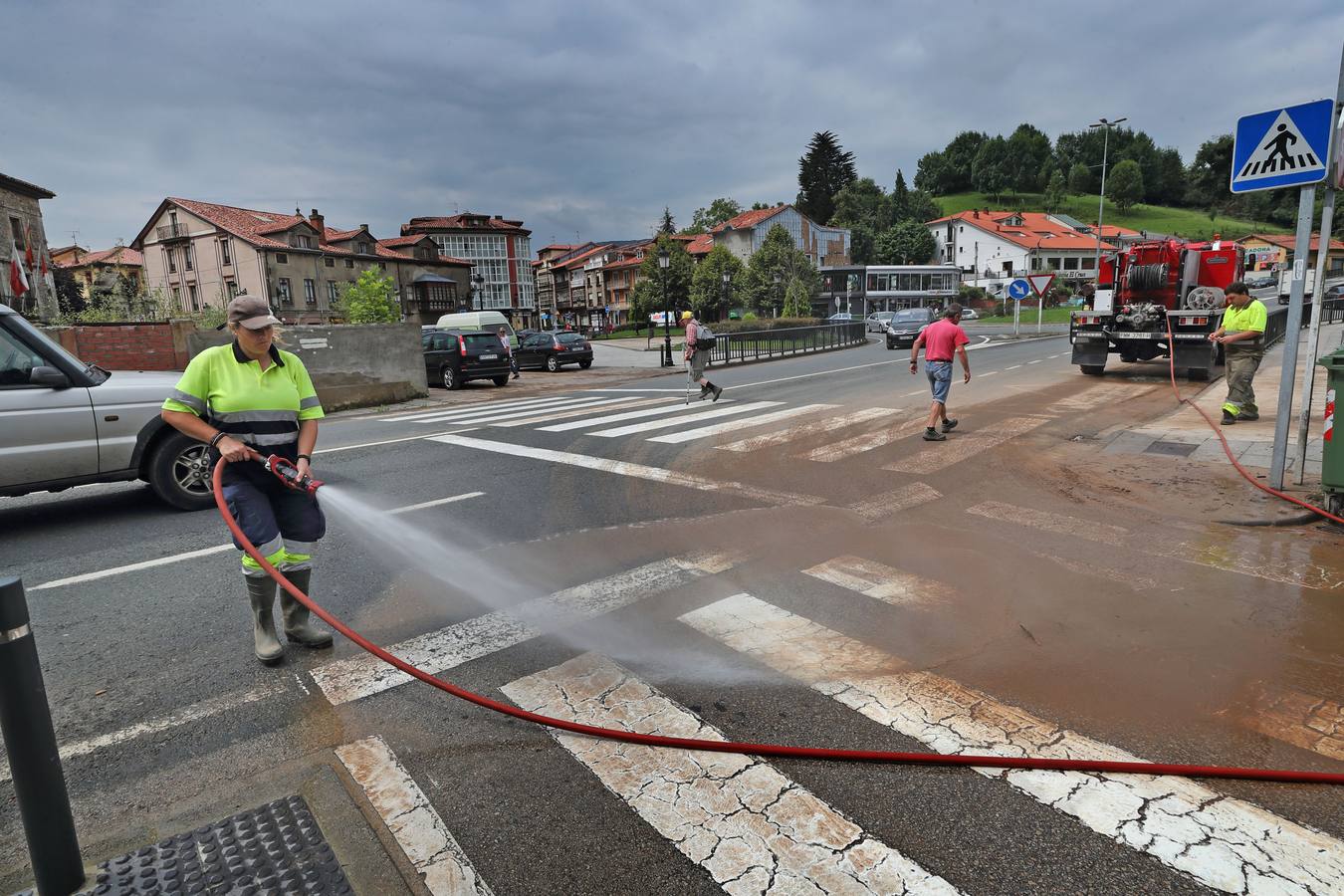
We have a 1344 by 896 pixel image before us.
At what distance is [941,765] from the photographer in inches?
114

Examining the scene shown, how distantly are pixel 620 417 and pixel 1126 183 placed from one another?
14020 cm

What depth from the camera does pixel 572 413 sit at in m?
13.6

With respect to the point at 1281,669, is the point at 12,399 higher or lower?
higher

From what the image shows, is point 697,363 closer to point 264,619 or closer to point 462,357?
point 462,357

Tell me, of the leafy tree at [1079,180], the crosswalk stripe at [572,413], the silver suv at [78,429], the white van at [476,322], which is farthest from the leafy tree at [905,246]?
the silver suv at [78,429]

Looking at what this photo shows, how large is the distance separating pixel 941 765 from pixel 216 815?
8.93 feet

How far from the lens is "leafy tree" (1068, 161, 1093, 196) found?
13100cm

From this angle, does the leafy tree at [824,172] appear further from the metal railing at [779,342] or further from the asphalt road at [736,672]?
A: the asphalt road at [736,672]

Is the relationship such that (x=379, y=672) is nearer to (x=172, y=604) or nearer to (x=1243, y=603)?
(x=172, y=604)

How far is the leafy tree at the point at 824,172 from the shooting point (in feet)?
357

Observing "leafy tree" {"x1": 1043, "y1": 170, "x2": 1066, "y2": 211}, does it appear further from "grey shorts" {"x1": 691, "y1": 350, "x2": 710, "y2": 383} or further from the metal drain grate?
the metal drain grate

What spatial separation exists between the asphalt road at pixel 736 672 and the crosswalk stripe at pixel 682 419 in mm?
Answer: 3234

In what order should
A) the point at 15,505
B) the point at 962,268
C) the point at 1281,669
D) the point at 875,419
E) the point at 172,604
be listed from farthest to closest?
the point at 962,268 < the point at 875,419 < the point at 15,505 < the point at 172,604 < the point at 1281,669

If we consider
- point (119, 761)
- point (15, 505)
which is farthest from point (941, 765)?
point (15, 505)
